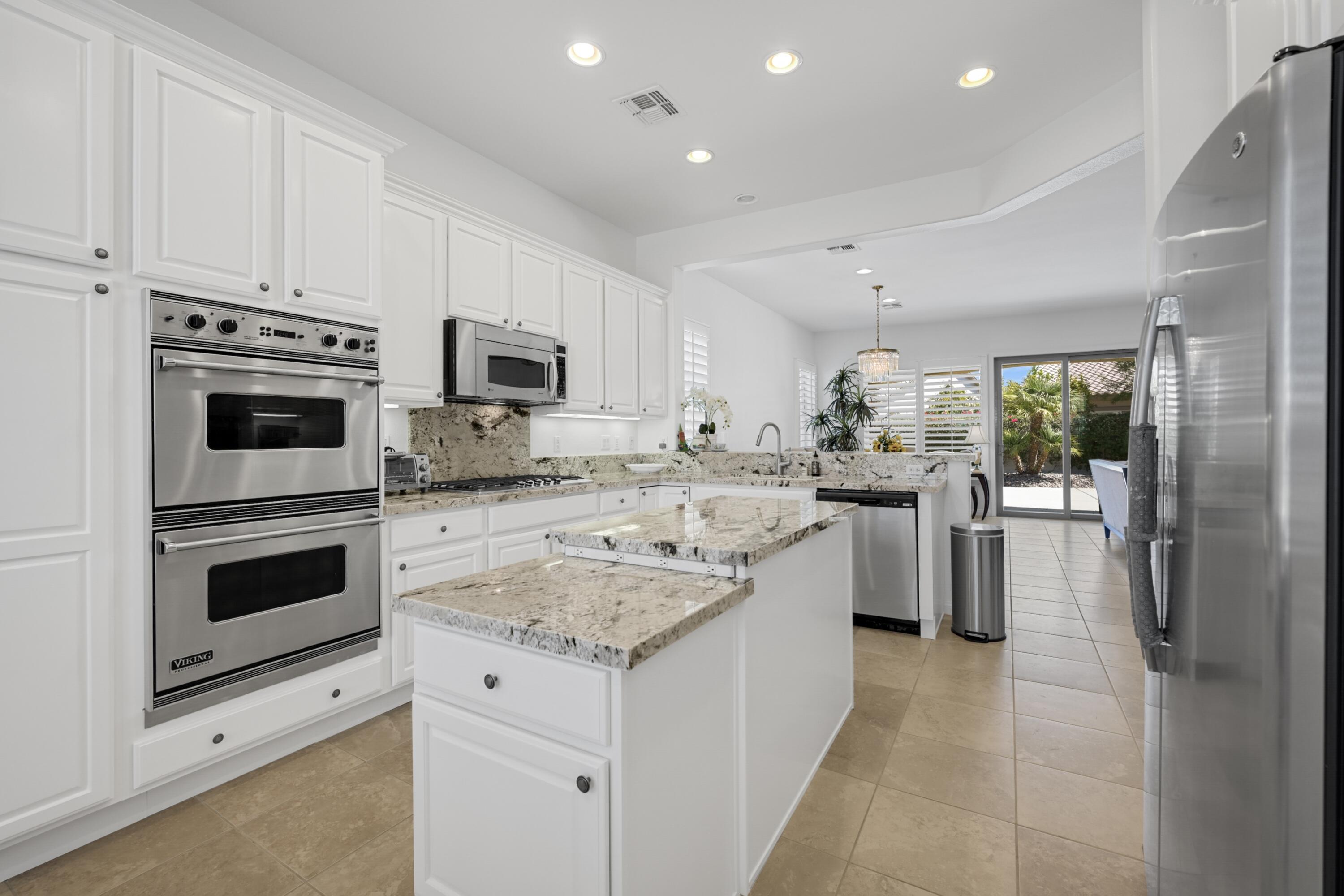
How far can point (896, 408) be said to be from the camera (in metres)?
9.14

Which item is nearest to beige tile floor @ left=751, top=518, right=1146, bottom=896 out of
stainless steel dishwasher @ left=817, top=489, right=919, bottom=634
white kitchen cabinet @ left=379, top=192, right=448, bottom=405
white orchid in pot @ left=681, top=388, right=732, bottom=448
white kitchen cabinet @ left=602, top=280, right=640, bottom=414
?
stainless steel dishwasher @ left=817, top=489, right=919, bottom=634

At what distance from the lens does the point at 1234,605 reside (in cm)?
86

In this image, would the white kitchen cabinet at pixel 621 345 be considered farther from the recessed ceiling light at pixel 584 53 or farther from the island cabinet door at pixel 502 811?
the island cabinet door at pixel 502 811

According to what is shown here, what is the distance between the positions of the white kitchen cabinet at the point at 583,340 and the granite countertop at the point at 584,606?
8.24 feet

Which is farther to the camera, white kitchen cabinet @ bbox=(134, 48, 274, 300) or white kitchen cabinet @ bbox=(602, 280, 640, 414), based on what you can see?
white kitchen cabinet @ bbox=(602, 280, 640, 414)

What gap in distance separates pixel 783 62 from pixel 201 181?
7.87 ft

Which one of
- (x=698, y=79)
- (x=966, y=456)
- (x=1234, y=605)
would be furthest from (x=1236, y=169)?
(x=966, y=456)

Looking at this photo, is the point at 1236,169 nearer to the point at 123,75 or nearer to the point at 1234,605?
the point at 1234,605

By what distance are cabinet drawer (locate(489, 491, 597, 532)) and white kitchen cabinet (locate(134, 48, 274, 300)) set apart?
1396 mm

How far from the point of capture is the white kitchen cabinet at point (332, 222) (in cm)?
224

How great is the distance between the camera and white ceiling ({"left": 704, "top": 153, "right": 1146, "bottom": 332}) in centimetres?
467

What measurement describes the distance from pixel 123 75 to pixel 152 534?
1394 millimetres

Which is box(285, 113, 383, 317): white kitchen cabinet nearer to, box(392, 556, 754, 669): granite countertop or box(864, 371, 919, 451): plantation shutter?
box(392, 556, 754, 669): granite countertop

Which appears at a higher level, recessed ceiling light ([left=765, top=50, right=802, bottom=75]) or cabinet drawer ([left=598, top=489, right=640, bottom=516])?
recessed ceiling light ([left=765, top=50, right=802, bottom=75])
